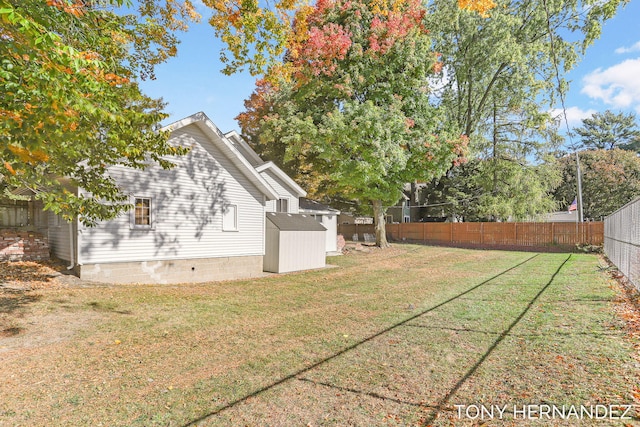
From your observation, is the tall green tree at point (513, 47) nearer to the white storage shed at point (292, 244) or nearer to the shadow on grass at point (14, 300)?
the white storage shed at point (292, 244)

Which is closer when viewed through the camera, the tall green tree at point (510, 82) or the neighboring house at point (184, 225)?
the neighboring house at point (184, 225)

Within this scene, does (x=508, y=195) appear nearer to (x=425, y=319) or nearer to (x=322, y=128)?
(x=322, y=128)

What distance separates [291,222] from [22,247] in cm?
944

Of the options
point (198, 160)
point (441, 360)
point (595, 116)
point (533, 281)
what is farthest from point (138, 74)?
point (595, 116)

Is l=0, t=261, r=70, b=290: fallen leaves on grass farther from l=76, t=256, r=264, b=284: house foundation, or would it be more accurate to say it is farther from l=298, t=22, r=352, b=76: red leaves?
l=298, t=22, r=352, b=76: red leaves

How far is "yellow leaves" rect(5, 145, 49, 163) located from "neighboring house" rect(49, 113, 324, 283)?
13.2 feet

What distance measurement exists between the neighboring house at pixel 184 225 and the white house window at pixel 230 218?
0.04 metres

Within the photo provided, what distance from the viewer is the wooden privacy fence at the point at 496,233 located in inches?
907

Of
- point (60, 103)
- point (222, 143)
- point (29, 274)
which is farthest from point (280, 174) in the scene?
point (60, 103)

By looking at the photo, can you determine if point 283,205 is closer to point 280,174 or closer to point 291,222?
point 280,174

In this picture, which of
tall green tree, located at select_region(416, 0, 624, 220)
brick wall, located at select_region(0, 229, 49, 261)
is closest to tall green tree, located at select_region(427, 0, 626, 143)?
tall green tree, located at select_region(416, 0, 624, 220)

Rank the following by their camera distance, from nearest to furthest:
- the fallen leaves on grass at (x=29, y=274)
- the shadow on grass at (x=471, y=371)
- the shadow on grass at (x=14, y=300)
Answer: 1. the shadow on grass at (x=471, y=371)
2. the shadow on grass at (x=14, y=300)
3. the fallen leaves on grass at (x=29, y=274)

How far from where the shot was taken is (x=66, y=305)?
7797 millimetres

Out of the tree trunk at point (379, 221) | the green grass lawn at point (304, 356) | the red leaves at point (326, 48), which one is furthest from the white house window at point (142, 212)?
the tree trunk at point (379, 221)
